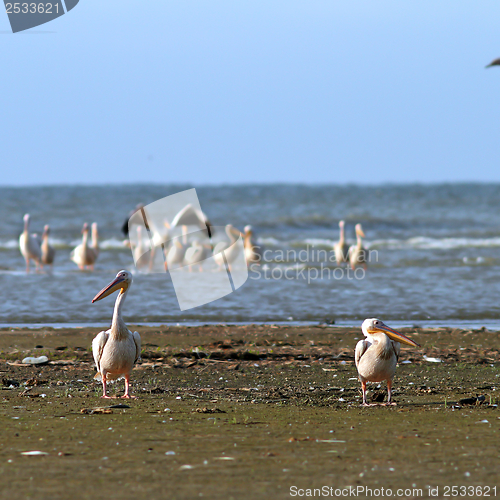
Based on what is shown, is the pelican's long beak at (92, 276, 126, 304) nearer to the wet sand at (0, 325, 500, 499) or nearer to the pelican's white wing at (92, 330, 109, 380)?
the pelican's white wing at (92, 330, 109, 380)

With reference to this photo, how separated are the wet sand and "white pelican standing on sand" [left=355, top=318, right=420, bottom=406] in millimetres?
281

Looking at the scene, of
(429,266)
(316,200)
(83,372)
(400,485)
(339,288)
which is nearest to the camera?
(400,485)

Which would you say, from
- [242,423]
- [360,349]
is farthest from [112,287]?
[360,349]

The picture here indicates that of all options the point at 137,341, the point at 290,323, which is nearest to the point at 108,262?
the point at 290,323

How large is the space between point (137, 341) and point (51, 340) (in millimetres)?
3805

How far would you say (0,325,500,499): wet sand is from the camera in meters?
4.13

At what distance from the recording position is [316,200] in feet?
195

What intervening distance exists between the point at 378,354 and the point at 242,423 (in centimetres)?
156

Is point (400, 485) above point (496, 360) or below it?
above

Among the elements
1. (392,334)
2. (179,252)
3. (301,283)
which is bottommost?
(301,283)

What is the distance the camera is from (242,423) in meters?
5.67

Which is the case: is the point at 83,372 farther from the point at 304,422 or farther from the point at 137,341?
the point at 304,422
